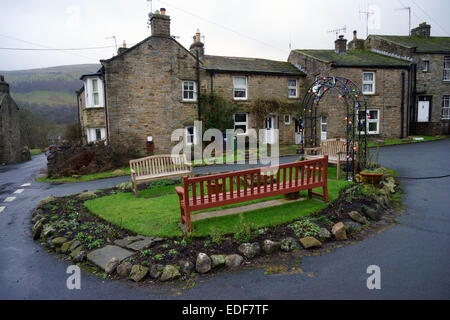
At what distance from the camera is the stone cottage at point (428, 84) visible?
80.4ft

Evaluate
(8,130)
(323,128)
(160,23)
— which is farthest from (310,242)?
(8,130)

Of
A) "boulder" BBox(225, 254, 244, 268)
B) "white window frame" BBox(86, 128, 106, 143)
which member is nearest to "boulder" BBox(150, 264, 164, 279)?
"boulder" BBox(225, 254, 244, 268)

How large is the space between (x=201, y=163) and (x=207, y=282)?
39.8ft

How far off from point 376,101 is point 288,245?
21676 millimetres

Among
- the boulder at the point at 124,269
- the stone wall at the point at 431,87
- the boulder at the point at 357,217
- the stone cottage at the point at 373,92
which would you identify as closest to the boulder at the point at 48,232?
the boulder at the point at 124,269

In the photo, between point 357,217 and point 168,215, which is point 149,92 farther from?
point 357,217

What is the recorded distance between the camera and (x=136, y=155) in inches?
715

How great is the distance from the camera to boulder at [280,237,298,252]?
17.7 ft

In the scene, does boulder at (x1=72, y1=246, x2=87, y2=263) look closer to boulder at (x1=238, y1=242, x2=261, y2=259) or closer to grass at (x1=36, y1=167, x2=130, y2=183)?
boulder at (x1=238, y1=242, x2=261, y2=259)

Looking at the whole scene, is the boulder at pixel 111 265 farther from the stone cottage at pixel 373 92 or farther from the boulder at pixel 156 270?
the stone cottage at pixel 373 92

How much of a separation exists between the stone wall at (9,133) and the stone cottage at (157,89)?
32.5 ft

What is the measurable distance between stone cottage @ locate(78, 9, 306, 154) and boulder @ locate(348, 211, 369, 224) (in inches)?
574
